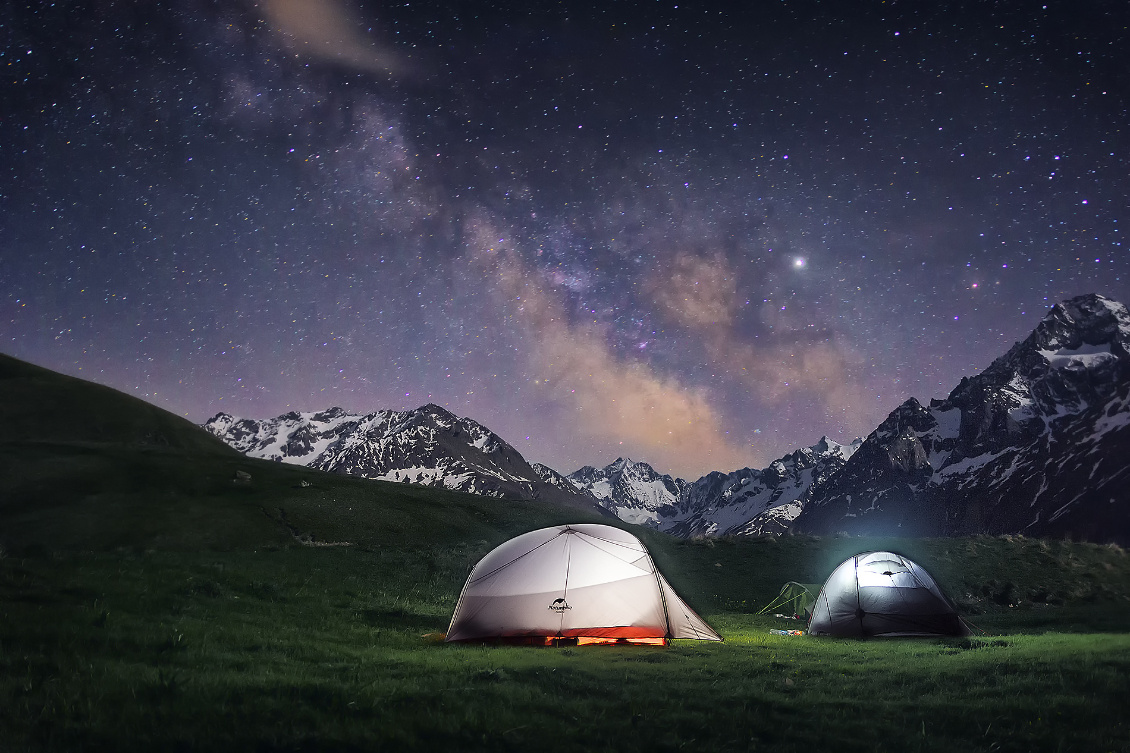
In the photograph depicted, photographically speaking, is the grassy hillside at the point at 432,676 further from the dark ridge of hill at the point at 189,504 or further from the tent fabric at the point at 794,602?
the dark ridge of hill at the point at 189,504

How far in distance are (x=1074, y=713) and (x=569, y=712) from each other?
8.38 m

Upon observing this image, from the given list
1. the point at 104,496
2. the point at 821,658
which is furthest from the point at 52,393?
the point at 821,658

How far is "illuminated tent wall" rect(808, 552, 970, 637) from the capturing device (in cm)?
2280

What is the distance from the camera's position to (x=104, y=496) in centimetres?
7062

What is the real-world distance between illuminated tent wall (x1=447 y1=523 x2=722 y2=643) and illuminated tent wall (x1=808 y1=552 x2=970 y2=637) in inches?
257

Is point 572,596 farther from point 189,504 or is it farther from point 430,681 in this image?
point 189,504

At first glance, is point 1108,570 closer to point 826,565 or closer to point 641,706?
point 826,565

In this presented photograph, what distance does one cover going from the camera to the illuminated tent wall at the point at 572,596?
18.5 metres

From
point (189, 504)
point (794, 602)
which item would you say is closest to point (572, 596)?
point (794, 602)

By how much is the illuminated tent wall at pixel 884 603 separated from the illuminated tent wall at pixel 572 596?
6.52 meters

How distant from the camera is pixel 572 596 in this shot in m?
18.9

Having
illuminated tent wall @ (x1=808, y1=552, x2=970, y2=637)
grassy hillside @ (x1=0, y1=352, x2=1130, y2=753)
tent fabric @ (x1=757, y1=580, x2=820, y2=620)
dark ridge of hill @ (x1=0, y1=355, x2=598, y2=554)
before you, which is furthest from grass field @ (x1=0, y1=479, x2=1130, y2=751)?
dark ridge of hill @ (x1=0, y1=355, x2=598, y2=554)

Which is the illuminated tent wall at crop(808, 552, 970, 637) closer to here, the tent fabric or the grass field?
the grass field

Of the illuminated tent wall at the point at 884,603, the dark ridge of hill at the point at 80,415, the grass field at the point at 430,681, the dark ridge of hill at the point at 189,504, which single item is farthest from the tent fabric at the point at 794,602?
the dark ridge of hill at the point at 80,415
